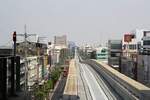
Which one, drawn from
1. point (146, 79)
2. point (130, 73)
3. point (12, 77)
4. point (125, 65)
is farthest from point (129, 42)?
point (12, 77)

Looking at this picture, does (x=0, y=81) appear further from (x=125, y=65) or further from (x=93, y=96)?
(x=125, y=65)

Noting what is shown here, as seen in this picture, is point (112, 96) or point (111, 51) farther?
point (111, 51)

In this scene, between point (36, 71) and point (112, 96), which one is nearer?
point (112, 96)

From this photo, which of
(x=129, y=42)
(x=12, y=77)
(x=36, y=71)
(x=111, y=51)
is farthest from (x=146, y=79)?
(x=111, y=51)

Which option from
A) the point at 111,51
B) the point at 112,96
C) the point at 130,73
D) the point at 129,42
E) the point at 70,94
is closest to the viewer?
the point at 70,94

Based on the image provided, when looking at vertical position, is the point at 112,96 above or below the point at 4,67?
below

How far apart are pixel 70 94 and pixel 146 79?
56.3 ft

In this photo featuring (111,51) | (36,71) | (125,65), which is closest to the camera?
(36,71)

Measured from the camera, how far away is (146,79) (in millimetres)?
56750

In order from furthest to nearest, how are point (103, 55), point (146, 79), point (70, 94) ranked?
point (103, 55) → point (146, 79) → point (70, 94)

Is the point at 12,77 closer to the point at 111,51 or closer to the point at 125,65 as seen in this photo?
the point at 125,65

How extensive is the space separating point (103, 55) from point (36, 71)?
96889mm

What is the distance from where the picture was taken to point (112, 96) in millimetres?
48625

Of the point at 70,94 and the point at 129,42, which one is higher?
the point at 129,42
